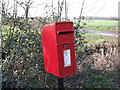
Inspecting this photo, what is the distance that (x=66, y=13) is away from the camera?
4258 millimetres

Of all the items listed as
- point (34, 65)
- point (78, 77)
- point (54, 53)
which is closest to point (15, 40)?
point (34, 65)

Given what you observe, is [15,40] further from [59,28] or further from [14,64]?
[59,28]

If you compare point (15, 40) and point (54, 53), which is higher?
point (15, 40)

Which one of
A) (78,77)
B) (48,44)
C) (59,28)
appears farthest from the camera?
(78,77)

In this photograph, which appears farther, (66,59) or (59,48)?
(66,59)

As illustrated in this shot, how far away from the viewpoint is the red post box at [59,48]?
6.34ft

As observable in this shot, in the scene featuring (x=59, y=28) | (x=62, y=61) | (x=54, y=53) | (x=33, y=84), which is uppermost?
(x=59, y=28)

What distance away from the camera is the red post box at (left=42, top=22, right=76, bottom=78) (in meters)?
1.93

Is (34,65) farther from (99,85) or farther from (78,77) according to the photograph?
(99,85)

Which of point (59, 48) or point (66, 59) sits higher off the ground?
point (59, 48)

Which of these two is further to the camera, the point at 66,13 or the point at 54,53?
the point at 66,13

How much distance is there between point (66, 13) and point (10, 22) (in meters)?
2.02

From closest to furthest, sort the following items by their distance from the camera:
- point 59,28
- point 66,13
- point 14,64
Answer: point 59,28 → point 14,64 → point 66,13

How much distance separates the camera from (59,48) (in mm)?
1940
